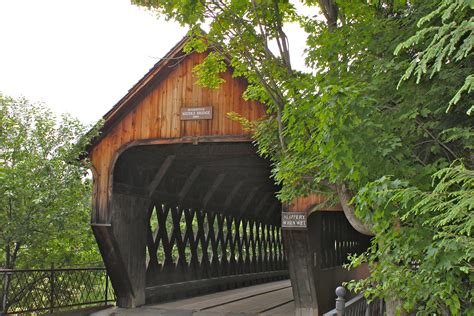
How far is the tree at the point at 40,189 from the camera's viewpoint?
10.0 metres

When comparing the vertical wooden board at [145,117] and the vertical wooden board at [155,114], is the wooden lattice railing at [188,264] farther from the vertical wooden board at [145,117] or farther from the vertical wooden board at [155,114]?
the vertical wooden board at [155,114]

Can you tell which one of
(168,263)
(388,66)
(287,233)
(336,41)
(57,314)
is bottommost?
(57,314)

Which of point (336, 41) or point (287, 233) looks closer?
point (336, 41)

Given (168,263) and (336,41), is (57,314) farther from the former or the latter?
(336,41)

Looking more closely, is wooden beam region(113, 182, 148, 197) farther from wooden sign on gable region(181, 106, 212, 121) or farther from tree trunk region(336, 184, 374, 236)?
tree trunk region(336, 184, 374, 236)

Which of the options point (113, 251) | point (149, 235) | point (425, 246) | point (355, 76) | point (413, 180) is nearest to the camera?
point (425, 246)

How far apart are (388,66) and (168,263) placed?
952 centimetres

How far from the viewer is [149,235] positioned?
1209 cm

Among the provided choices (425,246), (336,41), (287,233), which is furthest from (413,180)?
(287,233)

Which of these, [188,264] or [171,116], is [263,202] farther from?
[171,116]

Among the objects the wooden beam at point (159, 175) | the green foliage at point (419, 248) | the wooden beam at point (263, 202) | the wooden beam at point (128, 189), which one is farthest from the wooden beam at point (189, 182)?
the green foliage at point (419, 248)

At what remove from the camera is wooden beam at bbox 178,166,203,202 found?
13.6m

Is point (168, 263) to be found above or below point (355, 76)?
below

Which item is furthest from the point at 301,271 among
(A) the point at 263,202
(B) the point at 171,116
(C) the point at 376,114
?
(A) the point at 263,202
